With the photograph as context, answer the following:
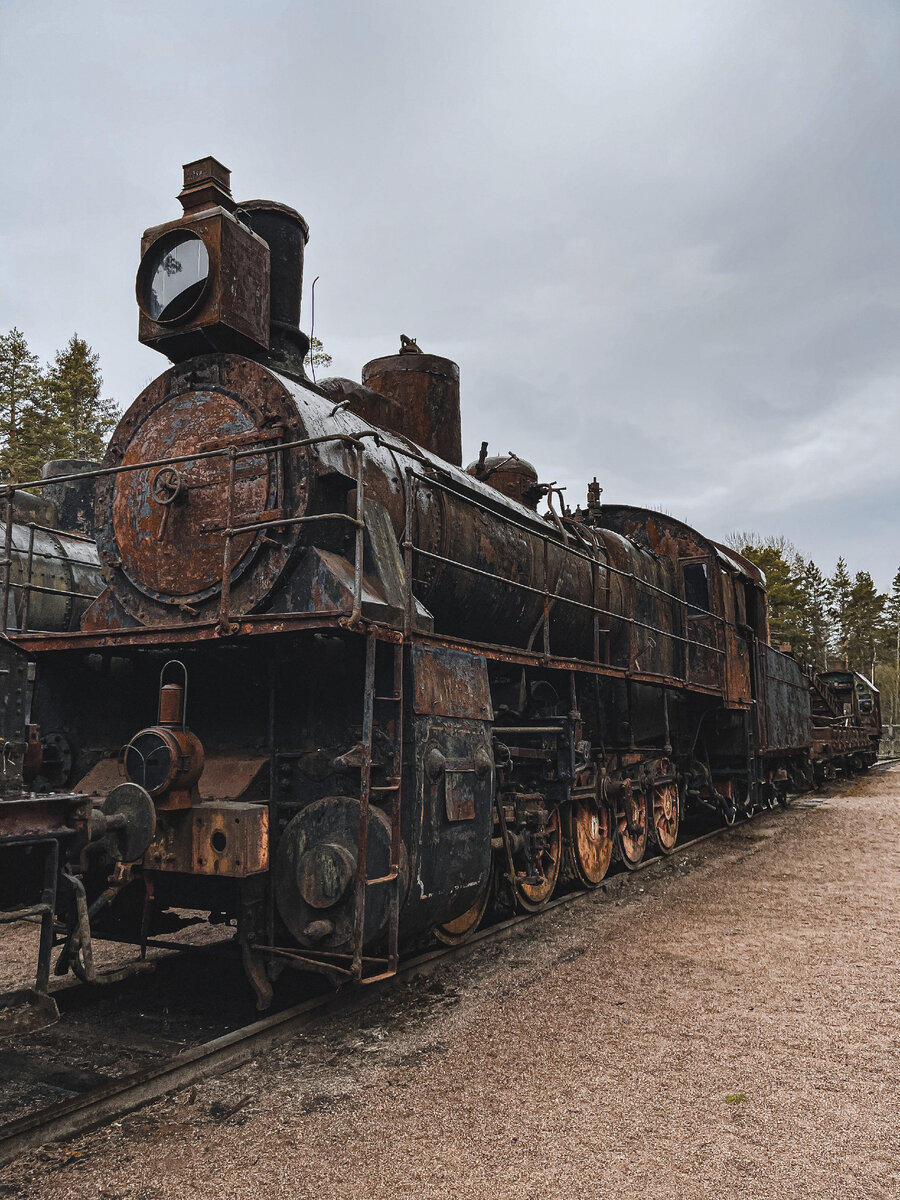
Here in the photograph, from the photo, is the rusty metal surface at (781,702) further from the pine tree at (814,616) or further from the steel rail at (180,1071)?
the pine tree at (814,616)

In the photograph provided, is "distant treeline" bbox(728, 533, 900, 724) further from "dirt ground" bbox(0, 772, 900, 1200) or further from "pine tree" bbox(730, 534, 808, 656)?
"dirt ground" bbox(0, 772, 900, 1200)

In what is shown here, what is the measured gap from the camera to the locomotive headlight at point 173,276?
5.55 m

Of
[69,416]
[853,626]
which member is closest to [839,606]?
[853,626]

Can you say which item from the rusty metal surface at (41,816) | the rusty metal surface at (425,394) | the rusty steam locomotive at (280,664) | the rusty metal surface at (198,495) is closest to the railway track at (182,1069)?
the rusty steam locomotive at (280,664)

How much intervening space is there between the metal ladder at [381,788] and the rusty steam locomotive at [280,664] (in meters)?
0.02

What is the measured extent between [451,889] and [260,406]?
2.93 m

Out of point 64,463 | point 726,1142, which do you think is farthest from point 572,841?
point 64,463

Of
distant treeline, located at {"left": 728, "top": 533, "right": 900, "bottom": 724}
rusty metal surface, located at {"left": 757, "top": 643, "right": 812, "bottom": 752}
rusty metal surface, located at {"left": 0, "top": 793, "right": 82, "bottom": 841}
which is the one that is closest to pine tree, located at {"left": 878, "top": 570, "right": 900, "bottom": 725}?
distant treeline, located at {"left": 728, "top": 533, "right": 900, "bottom": 724}

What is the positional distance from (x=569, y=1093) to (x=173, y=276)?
4997 mm

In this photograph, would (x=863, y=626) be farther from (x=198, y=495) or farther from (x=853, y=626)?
(x=198, y=495)

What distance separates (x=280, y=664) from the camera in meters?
5.14

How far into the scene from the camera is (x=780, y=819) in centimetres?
1512

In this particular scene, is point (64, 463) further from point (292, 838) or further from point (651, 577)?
point (292, 838)

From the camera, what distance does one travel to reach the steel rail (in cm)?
350
